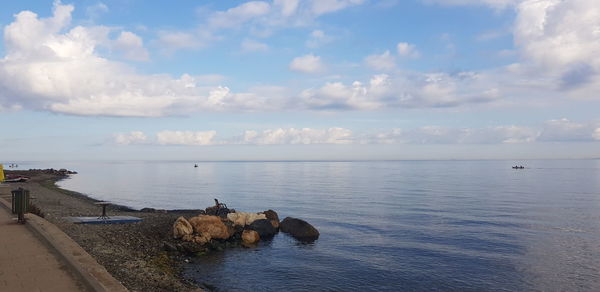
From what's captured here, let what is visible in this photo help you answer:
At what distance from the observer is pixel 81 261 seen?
1100 centimetres

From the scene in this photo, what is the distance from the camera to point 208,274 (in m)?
17.2

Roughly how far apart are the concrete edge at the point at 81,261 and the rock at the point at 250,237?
9681 millimetres

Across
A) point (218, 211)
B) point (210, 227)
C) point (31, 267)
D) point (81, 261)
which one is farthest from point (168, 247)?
point (218, 211)

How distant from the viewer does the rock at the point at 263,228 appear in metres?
25.3

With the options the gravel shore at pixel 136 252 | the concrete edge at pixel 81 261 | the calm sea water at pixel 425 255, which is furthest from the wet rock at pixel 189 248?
the concrete edge at pixel 81 261

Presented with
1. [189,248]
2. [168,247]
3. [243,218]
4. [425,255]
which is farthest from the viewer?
[243,218]

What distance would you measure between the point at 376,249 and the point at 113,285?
15791 millimetres

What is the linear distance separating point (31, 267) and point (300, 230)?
16.8 meters

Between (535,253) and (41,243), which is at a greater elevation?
(41,243)

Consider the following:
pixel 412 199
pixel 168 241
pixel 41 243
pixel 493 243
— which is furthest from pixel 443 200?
pixel 41 243

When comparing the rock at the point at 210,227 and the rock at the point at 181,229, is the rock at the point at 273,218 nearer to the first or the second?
the rock at the point at 210,227

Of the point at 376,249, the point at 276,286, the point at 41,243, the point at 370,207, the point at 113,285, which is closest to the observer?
the point at 113,285

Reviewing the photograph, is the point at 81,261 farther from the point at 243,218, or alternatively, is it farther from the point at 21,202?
the point at 243,218

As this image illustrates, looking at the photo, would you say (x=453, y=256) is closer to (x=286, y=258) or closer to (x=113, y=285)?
(x=286, y=258)
